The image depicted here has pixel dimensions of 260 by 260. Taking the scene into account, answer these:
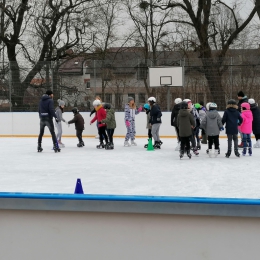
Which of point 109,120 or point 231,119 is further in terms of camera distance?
point 109,120

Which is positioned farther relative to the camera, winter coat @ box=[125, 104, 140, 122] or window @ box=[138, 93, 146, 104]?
window @ box=[138, 93, 146, 104]

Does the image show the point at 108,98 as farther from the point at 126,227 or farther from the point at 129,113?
the point at 126,227

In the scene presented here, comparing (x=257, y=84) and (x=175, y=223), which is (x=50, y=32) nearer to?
(x=257, y=84)

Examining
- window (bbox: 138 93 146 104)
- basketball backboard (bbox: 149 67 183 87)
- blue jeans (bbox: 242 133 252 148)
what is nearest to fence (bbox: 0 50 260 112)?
window (bbox: 138 93 146 104)

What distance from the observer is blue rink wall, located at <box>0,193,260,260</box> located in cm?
352

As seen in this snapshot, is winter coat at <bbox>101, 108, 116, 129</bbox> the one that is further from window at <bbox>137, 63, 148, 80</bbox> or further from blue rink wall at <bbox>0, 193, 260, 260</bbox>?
blue rink wall at <bbox>0, 193, 260, 260</bbox>

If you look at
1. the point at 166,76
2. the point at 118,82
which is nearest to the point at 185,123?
the point at 166,76

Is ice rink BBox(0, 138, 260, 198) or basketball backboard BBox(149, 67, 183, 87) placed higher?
basketball backboard BBox(149, 67, 183, 87)

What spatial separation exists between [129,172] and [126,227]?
210 inches

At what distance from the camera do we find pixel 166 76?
17125 mm

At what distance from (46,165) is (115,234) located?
6562mm

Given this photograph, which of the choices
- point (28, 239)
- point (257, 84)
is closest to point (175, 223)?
point (28, 239)

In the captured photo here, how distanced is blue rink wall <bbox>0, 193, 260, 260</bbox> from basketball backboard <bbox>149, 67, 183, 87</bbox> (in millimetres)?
13677

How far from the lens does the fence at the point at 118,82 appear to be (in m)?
16.9
